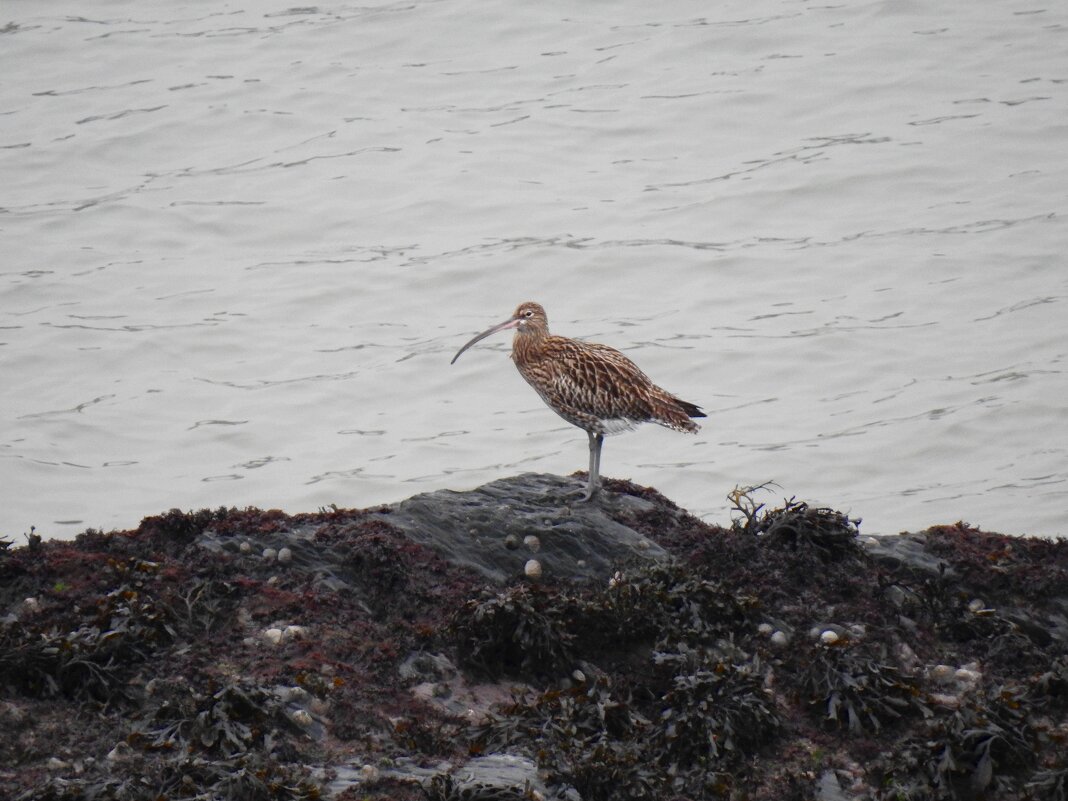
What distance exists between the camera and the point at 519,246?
61.0 feet

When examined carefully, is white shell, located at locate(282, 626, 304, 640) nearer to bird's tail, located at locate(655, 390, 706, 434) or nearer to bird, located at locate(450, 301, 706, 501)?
bird, located at locate(450, 301, 706, 501)

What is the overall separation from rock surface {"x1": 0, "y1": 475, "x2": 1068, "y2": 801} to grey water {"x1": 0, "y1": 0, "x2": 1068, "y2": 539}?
6054mm

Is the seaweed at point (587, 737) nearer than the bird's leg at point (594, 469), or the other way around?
the seaweed at point (587, 737)

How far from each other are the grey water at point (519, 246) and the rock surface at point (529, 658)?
6054 millimetres

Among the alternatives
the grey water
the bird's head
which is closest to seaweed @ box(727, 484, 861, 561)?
the bird's head

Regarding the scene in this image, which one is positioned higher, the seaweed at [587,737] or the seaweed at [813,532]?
the seaweed at [813,532]

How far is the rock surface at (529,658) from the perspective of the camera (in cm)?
526

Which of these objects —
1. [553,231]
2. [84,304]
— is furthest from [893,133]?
[84,304]

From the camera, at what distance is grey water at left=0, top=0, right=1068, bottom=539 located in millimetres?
14273

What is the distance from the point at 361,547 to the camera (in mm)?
6492

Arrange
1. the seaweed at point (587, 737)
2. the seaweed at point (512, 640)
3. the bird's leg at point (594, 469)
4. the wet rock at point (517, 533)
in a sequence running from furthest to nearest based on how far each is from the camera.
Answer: the bird's leg at point (594, 469) < the wet rock at point (517, 533) < the seaweed at point (512, 640) < the seaweed at point (587, 737)

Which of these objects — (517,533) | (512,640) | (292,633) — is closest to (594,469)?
(517,533)

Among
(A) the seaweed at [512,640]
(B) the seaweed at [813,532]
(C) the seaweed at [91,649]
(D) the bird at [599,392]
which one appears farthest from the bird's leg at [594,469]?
(C) the seaweed at [91,649]

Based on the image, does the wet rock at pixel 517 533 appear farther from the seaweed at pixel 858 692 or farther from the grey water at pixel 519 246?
the grey water at pixel 519 246
